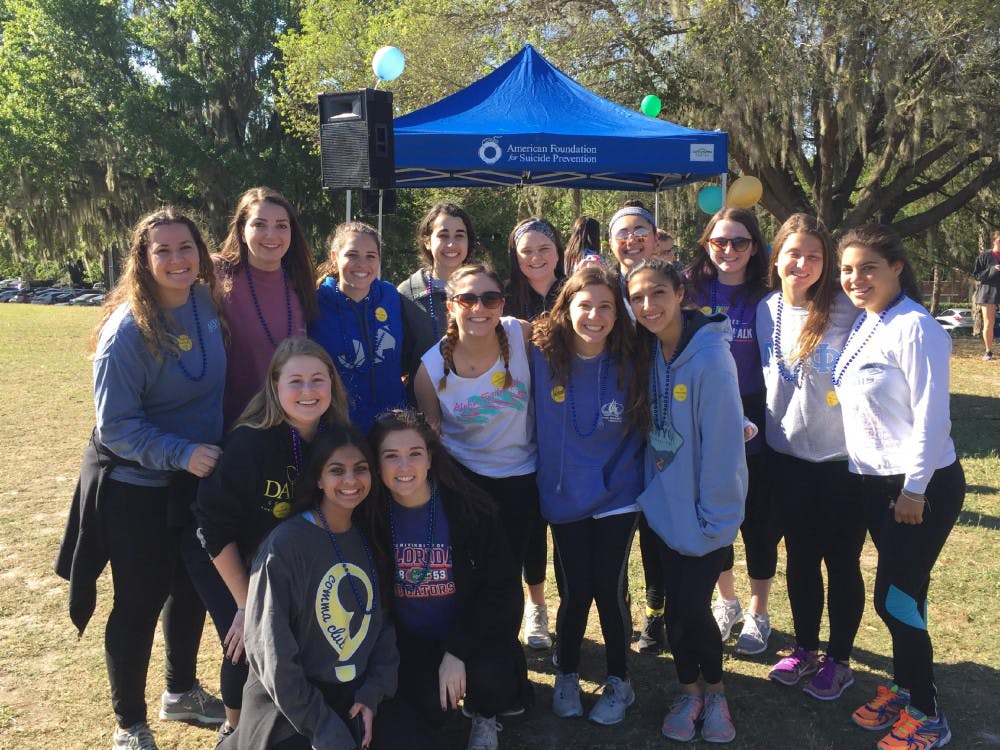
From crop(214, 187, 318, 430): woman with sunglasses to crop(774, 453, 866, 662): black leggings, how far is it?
200 centimetres

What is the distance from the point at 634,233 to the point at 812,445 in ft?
4.62

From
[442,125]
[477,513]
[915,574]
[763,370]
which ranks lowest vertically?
[915,574]

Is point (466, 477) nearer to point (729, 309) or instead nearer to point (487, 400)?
point (487, 400)

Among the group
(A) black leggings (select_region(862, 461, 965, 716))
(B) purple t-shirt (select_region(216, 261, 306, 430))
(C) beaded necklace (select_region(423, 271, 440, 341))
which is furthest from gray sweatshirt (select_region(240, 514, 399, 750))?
(A) black leggings (select_region(862, 461, 965, 716))

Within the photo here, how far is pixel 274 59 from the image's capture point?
25.4 metres

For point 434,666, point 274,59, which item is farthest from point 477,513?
point 274,59

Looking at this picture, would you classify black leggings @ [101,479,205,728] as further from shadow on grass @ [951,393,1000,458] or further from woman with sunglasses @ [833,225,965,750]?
shadow on grass @ [951,393,1000,458]

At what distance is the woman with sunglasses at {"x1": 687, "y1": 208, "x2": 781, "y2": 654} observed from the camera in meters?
3.43

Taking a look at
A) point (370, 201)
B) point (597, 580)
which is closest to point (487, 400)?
point (597, 580)

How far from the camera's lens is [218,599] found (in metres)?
2.80

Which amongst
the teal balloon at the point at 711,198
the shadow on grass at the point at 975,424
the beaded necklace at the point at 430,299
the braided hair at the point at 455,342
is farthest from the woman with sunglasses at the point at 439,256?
the teal balloon at the point at 711,198

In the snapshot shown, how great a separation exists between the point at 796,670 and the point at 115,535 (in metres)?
2.66

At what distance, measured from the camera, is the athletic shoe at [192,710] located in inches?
124

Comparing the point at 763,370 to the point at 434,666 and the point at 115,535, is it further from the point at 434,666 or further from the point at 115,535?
the point at 115,535
